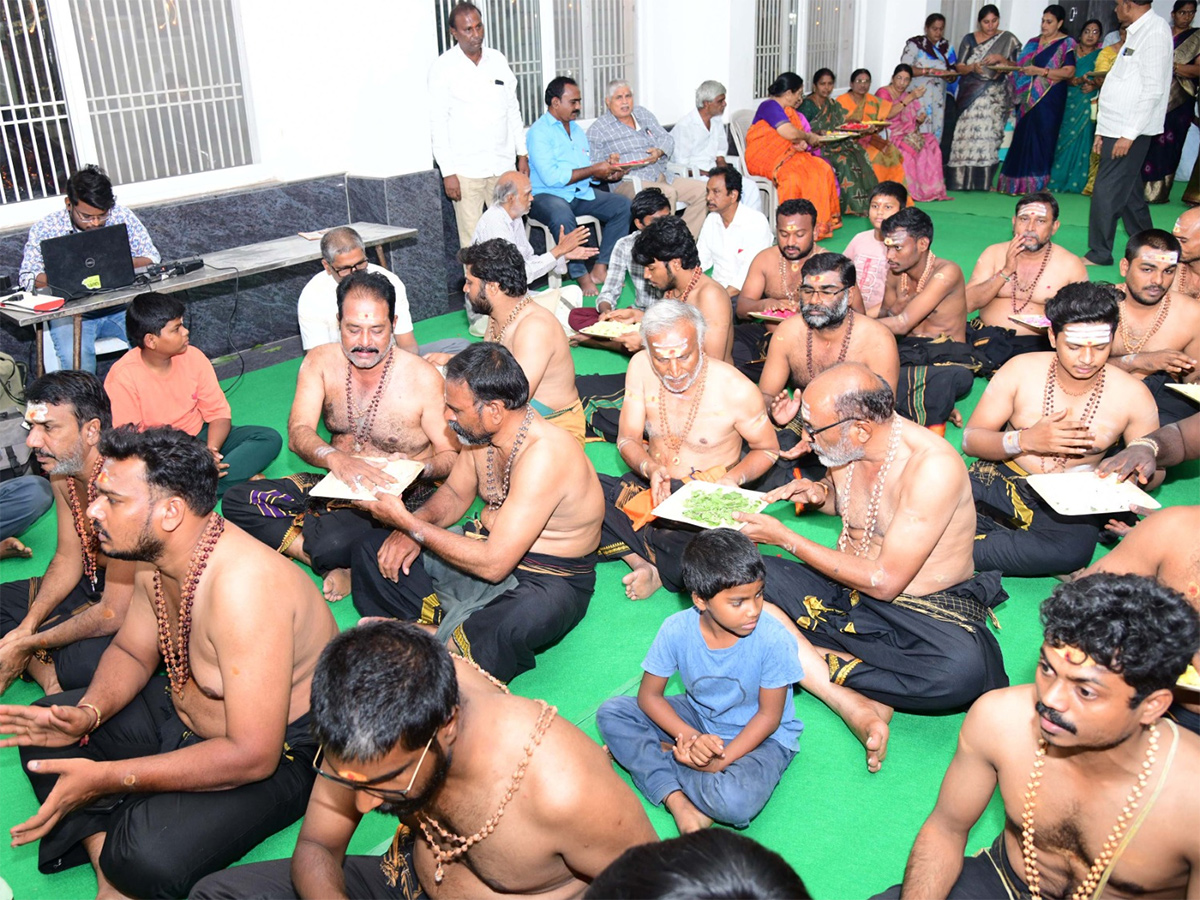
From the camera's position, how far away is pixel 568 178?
29.8 feet

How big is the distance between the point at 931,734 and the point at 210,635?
2417 millimetres

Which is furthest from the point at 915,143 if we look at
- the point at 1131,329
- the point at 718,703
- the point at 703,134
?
the point at 718,703

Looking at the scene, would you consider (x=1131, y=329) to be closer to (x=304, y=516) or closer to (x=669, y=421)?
(x=669, y=421)

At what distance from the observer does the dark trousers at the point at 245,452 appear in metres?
5.48

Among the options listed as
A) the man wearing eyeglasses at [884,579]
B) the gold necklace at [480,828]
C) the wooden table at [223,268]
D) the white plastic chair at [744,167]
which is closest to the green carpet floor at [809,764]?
the man wearing eyeglasses at [884,579]

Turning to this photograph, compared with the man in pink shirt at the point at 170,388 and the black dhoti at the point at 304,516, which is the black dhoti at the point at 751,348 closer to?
the black dhoti at the point at 304,516

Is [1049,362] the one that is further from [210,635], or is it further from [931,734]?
[210,635]

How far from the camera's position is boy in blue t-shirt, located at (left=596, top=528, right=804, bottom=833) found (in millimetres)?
3062

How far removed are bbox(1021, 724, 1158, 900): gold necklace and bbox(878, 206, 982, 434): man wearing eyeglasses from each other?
3.77 metres

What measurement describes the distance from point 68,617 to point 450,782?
2422 mm

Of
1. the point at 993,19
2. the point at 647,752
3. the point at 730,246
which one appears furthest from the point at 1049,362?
the point at 993,19

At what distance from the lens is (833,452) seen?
3.75 meters

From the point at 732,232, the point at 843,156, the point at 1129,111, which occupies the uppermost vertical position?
the point at 1129,111

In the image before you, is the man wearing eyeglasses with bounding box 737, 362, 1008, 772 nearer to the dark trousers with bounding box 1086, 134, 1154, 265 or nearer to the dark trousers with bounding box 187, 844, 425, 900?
the dark trousers with bounding box 187, 844, 425, 900
